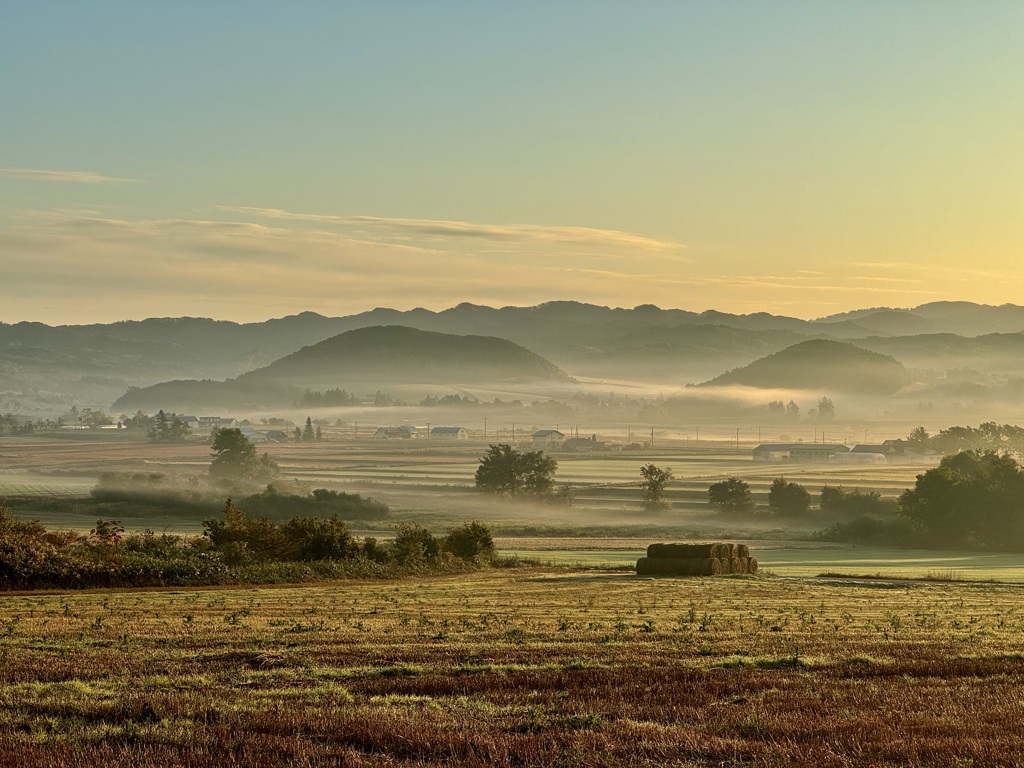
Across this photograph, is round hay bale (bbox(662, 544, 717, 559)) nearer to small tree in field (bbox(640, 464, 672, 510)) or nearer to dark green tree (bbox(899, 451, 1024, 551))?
dark green tree (bbox(899, 451, 1024, 551))

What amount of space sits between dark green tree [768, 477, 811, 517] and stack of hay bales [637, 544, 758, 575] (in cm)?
7014

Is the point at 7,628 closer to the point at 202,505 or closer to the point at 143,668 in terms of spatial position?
the point at 143,668

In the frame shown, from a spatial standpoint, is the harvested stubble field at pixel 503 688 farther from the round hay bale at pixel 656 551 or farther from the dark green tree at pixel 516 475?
the dark green tree at pixel 516 475

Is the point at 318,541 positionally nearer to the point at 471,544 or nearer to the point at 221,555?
the point at 221,555

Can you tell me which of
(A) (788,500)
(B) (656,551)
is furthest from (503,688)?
(A) (788,500)

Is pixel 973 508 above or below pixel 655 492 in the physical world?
above

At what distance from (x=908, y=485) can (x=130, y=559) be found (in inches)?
5174

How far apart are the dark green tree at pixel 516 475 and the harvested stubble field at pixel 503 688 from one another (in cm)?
12224

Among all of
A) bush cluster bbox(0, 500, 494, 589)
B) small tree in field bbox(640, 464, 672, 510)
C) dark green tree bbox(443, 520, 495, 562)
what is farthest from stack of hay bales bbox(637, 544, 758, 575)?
small tree in field bbox(640, 464, 672, 510)

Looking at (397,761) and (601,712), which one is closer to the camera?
(397,761)

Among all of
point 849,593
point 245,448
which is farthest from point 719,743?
point 245,448

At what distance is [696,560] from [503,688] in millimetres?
42161

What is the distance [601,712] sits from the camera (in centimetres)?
1498

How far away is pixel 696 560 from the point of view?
191ft
